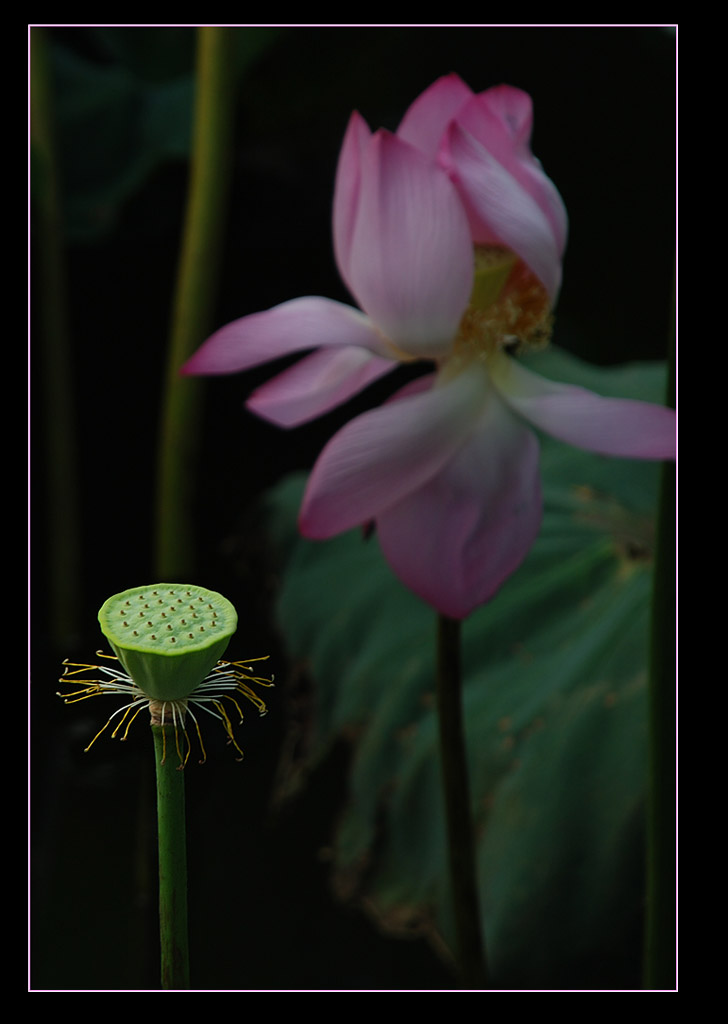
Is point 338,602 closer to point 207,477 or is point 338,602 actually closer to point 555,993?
point 207,477

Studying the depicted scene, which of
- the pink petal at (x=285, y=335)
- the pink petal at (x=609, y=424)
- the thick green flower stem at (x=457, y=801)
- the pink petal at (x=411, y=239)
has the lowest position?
the thick green flower stem at (x=457, y=801)

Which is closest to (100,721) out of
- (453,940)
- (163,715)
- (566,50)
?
(163,715)

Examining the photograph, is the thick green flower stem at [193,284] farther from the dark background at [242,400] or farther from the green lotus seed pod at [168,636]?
the green lotus seed pod at [168,636]

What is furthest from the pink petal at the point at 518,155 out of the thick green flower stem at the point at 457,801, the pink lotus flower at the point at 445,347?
the thick green flower stem at the point at 457,801

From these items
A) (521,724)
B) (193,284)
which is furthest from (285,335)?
(521,724)

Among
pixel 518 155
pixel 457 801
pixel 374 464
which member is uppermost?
pixel 518 155

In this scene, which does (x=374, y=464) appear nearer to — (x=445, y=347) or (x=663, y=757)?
(x=445, y=347)
